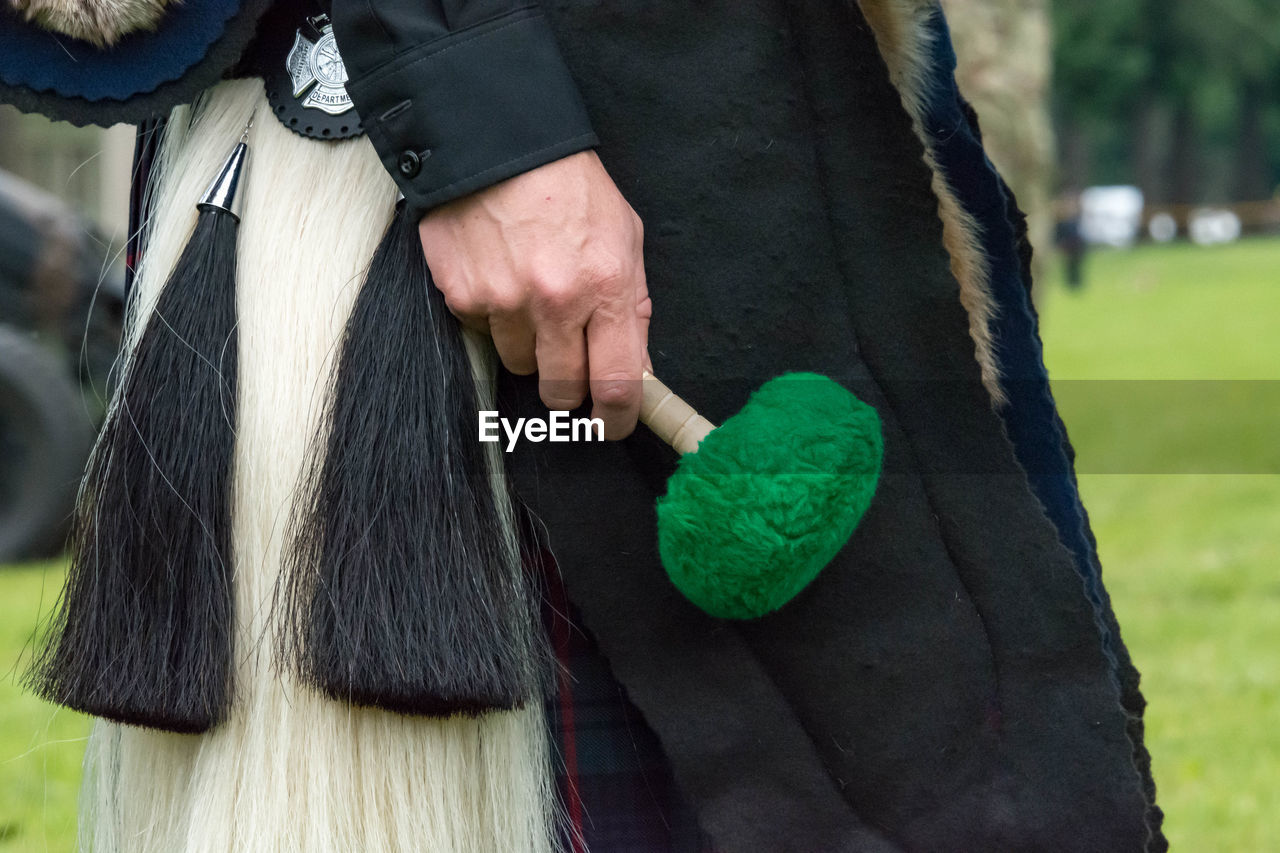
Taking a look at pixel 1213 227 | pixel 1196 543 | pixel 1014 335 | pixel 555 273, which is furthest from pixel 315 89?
pixel 1213 227

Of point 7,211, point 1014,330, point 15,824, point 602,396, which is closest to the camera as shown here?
point 602,396

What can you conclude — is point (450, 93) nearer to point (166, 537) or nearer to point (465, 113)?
point (465, 113)

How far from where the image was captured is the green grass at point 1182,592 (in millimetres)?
2641

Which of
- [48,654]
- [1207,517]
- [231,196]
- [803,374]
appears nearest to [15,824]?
[48,654]

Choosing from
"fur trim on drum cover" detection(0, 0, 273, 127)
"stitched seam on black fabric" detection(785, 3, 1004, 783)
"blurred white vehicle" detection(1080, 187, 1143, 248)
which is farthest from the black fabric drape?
"blurred white vehicle" detection(1080, 187, 1143, 248)

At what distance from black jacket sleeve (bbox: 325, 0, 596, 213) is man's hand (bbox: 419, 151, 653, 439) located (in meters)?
0.02

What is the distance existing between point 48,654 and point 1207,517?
5.10 meters

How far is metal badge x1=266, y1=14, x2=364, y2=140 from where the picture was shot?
0.96 m

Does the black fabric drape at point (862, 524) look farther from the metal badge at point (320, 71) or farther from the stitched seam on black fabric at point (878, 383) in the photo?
the metal badge at point (320, 71)

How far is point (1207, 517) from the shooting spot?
17.4 ft

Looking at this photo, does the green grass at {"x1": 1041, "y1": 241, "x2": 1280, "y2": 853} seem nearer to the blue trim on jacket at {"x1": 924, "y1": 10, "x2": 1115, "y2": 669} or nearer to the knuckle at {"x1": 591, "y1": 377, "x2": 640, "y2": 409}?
the blue trim on jacket at {"x1": 924, "y1": 10, "x2": 1115, "y2": 669}

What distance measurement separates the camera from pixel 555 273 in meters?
0.86

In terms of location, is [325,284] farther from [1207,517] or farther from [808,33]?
[1207,517]

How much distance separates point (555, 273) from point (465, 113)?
0.12m
